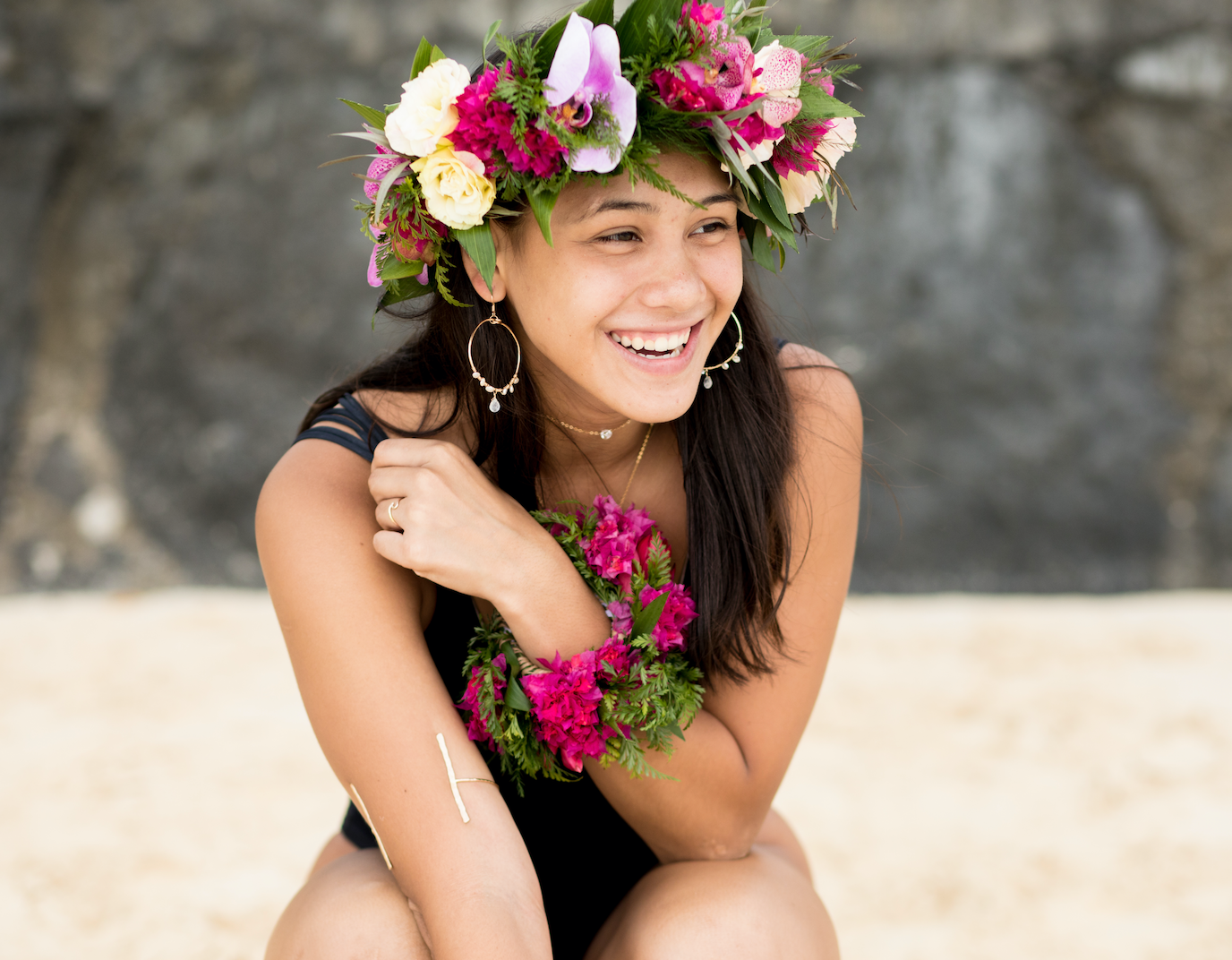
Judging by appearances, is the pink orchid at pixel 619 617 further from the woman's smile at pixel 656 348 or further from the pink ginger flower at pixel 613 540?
the woman's smile at pixel 656 348

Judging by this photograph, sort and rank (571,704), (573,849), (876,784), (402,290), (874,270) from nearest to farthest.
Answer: (571,704), (402,290), (573,849), (876,784), (874,270)

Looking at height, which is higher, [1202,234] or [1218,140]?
[1218,140]

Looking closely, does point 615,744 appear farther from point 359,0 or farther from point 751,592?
point 359,0

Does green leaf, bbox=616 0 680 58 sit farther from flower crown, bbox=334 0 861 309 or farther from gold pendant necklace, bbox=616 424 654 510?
gold pendant necklace, bbox=616 424 654 510

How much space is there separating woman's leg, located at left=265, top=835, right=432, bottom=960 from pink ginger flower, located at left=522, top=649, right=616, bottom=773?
12.9 inches

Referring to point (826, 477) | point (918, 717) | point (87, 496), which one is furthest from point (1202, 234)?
point (87, 496)

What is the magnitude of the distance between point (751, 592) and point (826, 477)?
26cm

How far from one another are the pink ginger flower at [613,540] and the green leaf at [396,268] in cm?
50

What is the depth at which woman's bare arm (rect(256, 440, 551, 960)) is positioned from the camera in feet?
5.73

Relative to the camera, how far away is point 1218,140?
18.6 feet

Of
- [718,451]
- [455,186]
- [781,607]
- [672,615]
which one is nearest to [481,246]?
[455,186]

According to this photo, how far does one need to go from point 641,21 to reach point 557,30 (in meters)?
0.13

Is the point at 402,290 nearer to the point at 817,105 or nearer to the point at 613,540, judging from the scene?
the point at 613,540

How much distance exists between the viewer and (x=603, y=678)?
1908mm
